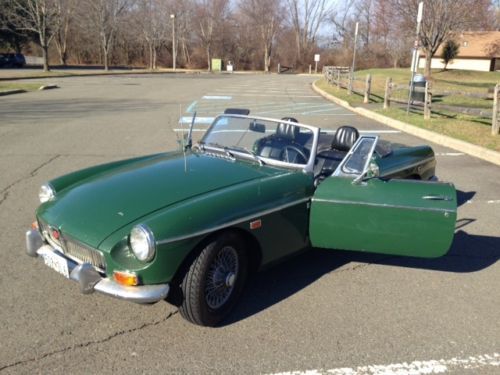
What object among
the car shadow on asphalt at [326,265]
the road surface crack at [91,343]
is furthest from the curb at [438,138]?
the road surface crack at [91,343]

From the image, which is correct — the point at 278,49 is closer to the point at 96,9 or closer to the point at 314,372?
the point at 96,9

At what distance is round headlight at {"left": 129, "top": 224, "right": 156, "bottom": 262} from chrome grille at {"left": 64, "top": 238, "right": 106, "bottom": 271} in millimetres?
260

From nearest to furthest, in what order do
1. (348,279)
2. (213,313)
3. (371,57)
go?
(213,313) → (348,279) → (371,57)

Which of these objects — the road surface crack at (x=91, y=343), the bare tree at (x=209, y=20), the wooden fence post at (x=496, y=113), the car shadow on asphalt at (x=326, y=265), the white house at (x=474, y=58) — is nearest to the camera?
the road surface crack at (x=91, y=343)

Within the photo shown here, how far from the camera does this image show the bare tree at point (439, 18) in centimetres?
2328

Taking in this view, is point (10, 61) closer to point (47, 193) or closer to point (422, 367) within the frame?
point (47, 193)

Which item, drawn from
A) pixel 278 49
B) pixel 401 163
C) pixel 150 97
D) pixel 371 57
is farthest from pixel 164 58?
pixel 401 163

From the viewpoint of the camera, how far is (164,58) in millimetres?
64750

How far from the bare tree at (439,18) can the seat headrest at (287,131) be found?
22.3 m

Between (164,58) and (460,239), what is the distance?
63993 mm

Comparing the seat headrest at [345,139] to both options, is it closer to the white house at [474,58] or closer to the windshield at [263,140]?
the windshield at [263,140]

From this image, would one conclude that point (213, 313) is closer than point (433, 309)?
Yes

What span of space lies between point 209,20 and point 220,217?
67.6 meters

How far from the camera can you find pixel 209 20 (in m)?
66.2
